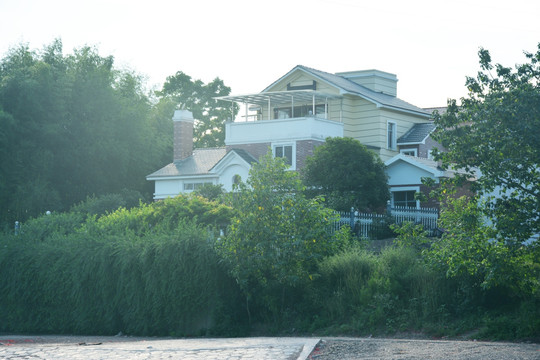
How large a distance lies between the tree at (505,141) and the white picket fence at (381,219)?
36.4ft

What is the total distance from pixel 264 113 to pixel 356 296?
2604 centimetres

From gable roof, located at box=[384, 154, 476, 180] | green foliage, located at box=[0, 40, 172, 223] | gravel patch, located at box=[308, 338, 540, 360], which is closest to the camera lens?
gravel patch, located at box=[308, 338, 540, 360]

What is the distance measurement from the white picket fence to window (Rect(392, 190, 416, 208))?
9.90 ft

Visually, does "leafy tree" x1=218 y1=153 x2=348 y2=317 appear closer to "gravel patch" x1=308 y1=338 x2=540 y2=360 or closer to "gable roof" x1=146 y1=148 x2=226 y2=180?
"gravel patch" x1=308 y1=338 x2=540 y2=360

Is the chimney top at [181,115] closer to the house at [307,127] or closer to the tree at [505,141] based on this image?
the house at [307,127]

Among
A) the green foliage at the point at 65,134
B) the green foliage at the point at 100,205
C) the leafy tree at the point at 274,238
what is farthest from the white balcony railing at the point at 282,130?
the leafy tree at the point at 274,238

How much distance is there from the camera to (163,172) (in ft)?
144

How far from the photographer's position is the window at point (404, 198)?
36719 mm

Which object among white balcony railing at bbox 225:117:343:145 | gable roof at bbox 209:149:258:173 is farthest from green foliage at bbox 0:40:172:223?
white balcony railing at bbox 225:117:343:145

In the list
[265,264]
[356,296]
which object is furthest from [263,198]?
[356,296]

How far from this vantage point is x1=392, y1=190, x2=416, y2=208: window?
36719 mm

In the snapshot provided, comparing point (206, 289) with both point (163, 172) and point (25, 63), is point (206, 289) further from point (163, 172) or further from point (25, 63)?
point (25, 63)

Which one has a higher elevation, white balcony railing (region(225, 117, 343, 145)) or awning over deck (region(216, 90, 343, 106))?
awning over deck (region(216, 90, 343, 106))

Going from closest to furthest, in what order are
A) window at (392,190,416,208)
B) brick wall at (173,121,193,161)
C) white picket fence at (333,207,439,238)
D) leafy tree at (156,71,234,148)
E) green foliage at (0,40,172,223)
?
white picket fence at (333,207,439,238), window at (392,190,416,208), green foliage at (0,40,172,223), brick wall at (173,121,193,161), leafy tree at (156,71,234,148)
